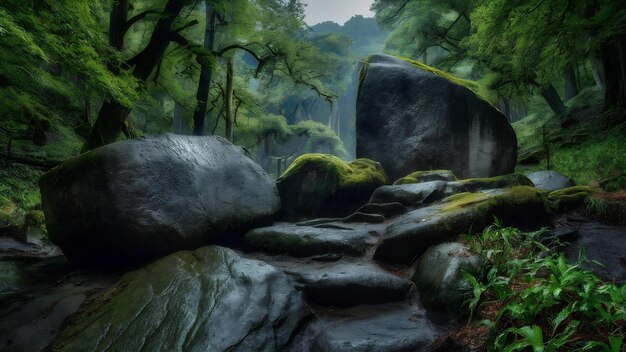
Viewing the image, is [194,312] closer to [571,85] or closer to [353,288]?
[353,288]

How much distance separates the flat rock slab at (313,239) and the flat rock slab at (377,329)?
4.66 feet

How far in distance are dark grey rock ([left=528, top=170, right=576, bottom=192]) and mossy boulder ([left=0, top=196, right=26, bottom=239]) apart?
1200 cm

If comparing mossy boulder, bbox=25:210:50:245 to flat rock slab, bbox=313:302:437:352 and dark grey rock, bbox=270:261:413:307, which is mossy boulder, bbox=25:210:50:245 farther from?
flat rock slab, bbox=313:302:437:352

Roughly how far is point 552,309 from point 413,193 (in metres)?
4.22

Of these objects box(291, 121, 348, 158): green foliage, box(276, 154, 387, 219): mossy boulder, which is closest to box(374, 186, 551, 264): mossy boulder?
box(276, 154, 387, 219): mossy boulder

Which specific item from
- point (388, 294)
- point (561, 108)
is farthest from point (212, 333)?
point (561, 108)

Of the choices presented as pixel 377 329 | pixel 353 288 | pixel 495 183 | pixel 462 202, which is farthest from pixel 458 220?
pixel 495 183

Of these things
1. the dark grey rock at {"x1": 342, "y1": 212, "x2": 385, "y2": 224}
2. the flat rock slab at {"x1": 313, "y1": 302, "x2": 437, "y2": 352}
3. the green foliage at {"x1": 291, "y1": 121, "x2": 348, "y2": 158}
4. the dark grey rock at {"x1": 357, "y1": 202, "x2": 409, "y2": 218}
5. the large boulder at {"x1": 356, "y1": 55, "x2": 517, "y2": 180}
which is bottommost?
the flat rock slab at {"x1": 313, "y1": 302, "x2": 437, "y2": 352}

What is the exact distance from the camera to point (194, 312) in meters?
3.64

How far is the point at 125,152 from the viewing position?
17.6ft

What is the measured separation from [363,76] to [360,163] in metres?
3.13

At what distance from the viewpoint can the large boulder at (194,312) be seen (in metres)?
3.32

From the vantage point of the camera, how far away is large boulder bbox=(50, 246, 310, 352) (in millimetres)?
3324

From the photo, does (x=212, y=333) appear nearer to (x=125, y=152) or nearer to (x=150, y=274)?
(x=150, y=274)
